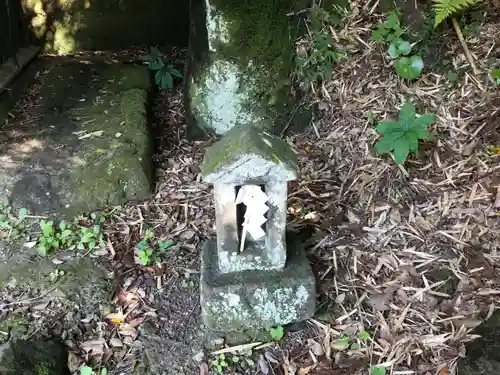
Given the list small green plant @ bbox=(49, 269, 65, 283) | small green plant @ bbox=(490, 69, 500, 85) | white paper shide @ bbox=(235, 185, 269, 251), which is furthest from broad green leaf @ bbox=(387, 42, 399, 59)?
small green plant @ bbox=(49, 269, 65, 283)

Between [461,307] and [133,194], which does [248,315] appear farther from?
[133,194]

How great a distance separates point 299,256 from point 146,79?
9.63 ft

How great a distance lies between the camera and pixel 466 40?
3.53m

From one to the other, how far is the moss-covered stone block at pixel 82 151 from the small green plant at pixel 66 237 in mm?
157

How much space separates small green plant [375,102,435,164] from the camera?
2986mm

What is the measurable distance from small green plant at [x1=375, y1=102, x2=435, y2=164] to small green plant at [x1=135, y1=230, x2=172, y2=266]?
1.53 meters

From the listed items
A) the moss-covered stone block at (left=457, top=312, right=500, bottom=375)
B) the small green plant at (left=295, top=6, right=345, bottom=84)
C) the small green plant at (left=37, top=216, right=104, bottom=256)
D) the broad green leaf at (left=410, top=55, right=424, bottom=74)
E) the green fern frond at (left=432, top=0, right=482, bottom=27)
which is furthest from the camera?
the small green plant at (left=295, top=6, right=345, bottom=84)

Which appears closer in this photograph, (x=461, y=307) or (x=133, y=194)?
(x=461, y=307)

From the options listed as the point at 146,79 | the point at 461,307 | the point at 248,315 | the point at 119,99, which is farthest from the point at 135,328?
the point at 146,79

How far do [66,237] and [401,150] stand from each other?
87.7 inches

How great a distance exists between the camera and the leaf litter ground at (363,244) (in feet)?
8.93

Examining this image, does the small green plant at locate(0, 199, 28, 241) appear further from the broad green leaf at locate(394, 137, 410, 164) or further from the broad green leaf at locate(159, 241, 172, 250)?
the broad green leaf at locate(394, 137, 410, 164)

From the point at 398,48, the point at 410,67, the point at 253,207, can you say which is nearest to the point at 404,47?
the point at 398,48

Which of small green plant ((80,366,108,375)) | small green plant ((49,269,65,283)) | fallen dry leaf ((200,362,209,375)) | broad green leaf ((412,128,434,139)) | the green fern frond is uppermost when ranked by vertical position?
the green fern frond
